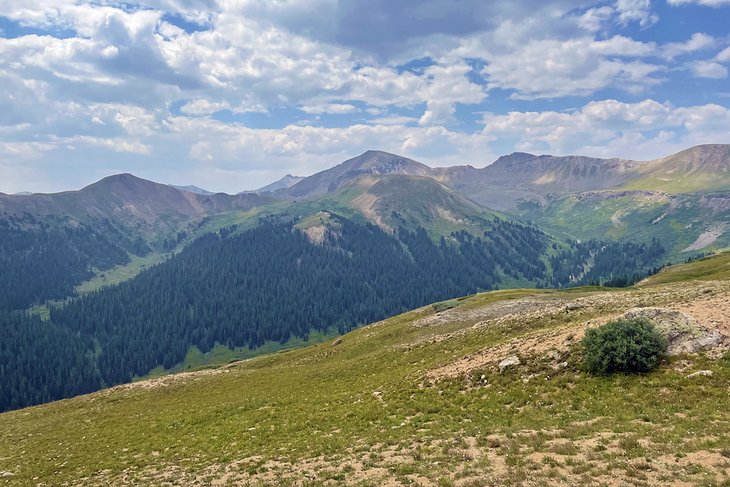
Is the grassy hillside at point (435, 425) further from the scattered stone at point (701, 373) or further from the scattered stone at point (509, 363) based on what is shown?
the scattered stone at point (509, 363)

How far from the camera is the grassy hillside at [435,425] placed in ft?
68.0

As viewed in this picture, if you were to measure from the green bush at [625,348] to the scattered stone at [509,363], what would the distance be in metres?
5.51

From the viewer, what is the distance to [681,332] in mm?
32406

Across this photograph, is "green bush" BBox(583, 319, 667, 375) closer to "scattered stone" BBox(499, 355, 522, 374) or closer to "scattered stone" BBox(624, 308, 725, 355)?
"scattered stone" BBox(624, 308, 725, 355)

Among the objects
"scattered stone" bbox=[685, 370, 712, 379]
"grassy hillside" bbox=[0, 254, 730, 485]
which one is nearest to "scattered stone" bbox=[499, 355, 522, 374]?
"grassy hillside" bbox=[0, 254, 730, 485]

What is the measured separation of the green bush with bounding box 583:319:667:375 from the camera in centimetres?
3064

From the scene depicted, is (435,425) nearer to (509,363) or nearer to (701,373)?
(509,363)

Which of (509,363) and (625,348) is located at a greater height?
(625,348)

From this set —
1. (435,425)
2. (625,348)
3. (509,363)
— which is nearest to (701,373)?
(625,348)

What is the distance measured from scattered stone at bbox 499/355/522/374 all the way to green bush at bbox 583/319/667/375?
5.51 metres

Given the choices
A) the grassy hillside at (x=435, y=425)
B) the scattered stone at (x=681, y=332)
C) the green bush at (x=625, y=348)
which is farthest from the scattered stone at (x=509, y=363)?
the scattered stone at (x=681, y=332)

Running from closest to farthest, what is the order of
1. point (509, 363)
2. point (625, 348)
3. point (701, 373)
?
point (701, 373) < point (625, 348) < point (509, 363)

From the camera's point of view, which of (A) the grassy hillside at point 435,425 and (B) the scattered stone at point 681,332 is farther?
(B) the scattered stone at point 681,332

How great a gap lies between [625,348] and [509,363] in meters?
9.07
